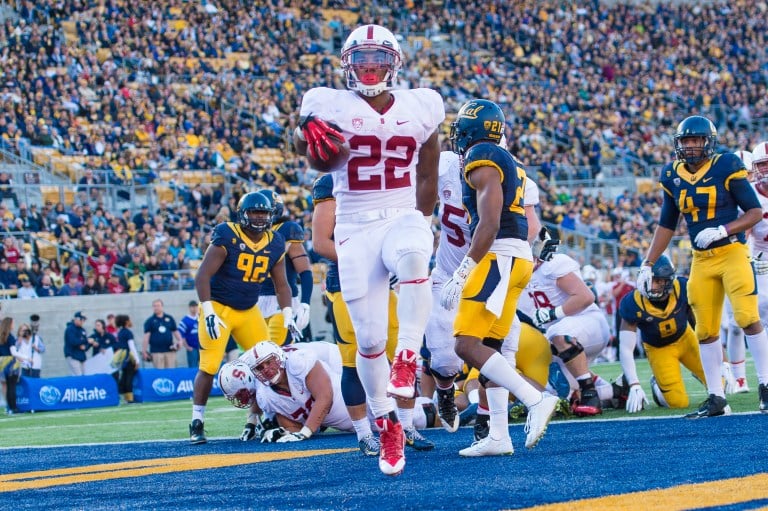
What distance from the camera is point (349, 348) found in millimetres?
6875

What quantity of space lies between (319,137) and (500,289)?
1.42 m

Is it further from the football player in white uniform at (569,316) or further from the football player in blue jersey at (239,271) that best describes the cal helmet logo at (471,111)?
the football player in blue jersey at (239,271)

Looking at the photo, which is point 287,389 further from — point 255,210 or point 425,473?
point 425,473

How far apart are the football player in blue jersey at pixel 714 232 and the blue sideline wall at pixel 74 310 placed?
40.2 ft

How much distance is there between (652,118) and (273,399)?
26.2 m

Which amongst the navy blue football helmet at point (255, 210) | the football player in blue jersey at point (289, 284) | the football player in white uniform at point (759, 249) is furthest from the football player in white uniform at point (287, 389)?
the football player in white uniform at point (759, 249)

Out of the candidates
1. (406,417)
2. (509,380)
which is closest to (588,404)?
(406,417)

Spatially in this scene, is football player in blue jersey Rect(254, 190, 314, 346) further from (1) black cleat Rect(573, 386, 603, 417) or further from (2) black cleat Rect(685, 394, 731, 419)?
(2) black cleat Rect(685, 394, 731, 419)

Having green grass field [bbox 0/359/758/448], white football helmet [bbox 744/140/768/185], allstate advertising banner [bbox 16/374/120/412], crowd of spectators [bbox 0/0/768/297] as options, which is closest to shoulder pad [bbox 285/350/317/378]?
green grass field [bbox 0/359/758/448]

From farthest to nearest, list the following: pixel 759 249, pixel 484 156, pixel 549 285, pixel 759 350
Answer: pixel 759 249 < pixel 549 285 < pixel 759 350 < pixel 484 156

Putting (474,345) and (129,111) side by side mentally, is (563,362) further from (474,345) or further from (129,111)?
(129,111)

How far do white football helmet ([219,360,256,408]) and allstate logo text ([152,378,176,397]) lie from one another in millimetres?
8159

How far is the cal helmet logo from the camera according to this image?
6.50 meters

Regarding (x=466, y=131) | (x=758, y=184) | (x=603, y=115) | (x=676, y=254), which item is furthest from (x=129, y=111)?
(x=466, y=131)
